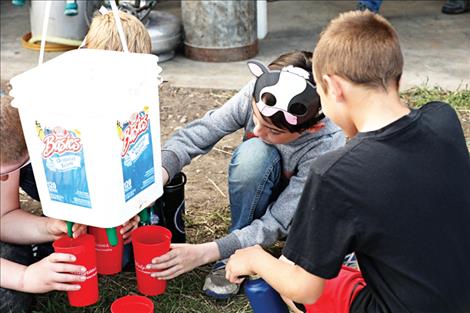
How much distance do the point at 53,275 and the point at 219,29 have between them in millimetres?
3109

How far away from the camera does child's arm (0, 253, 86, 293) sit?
2.28 meters

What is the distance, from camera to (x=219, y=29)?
511 cm

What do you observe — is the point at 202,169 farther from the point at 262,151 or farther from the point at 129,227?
the point at 129,227

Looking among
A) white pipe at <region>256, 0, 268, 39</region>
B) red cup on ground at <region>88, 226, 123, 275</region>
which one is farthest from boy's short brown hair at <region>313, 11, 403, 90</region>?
white pipe at <region>256, 0, 268, 39</region>

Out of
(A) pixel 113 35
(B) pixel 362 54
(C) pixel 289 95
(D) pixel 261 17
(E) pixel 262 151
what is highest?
(B) pixel 362 54

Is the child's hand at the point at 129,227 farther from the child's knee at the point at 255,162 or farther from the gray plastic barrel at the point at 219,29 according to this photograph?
the gray plastic barrel at the point at 219,29

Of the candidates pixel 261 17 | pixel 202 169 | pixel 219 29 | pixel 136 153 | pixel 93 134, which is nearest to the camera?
pixel 93 134

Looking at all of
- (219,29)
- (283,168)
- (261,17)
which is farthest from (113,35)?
(261,17)

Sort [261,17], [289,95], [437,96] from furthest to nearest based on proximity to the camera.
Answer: [261,17]
[437,96]
[289,95]

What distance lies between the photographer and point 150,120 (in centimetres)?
216

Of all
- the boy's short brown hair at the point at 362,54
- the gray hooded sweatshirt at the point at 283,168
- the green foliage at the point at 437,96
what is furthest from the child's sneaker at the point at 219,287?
the green foliage at the point at 437,96

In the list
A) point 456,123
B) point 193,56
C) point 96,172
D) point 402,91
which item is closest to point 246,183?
point 96,172

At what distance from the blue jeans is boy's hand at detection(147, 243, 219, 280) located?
0.68 ft

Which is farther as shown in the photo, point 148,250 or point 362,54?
point 148,250
